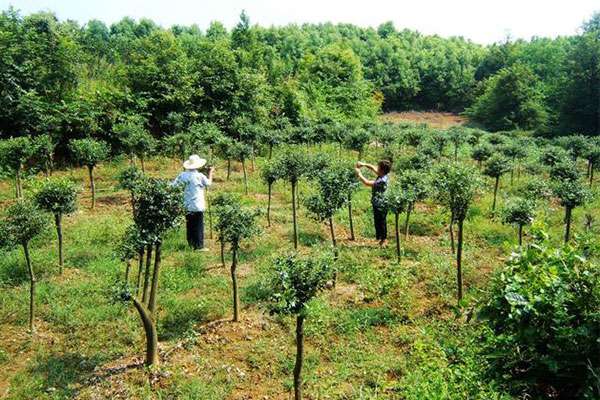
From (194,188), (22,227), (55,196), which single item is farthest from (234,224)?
(55,196)

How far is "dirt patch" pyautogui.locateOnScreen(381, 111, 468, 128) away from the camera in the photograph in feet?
195

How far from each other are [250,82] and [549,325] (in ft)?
96.8

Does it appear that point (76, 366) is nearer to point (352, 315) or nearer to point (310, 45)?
point (352, 315)

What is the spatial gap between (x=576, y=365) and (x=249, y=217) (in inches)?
278

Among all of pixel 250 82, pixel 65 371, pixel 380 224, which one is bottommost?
pixel 65 371

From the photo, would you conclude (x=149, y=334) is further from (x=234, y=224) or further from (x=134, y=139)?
(x=134, y=139)

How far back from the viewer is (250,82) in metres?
30.8

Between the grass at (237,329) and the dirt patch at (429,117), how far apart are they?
157 feet

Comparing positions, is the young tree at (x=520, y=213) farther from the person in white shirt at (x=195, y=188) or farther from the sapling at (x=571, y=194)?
the person in white shirt at (x=195, y=188)

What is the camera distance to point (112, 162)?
78.3ft

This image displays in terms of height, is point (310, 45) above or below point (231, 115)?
above

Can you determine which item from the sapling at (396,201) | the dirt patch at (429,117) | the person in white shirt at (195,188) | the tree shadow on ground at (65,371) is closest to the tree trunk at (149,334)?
the tree shadow on ground at (65,371)

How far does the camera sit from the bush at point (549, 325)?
288cm

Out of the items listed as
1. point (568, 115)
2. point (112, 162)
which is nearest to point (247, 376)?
point (112, 162)
